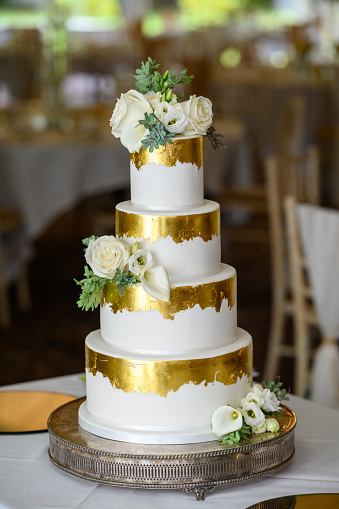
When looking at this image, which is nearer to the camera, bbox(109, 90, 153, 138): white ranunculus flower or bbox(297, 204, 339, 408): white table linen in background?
bbox(109, 90, 153, 138): white ranunculus flower

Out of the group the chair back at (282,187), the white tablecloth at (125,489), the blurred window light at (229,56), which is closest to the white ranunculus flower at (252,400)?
the white tablecloth at (125,489)

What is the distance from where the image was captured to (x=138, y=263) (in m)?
1.41

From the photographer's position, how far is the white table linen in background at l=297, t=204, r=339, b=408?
2787mm

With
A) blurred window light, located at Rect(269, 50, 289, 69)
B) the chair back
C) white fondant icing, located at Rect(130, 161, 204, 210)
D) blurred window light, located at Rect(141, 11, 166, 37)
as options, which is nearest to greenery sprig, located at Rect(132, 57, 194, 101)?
white fondant icing, located at Rect(130, 161, 204, 210)

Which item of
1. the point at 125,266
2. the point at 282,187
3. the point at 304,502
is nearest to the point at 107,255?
the point at 125,266

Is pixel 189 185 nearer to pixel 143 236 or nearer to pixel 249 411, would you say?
pixel 143 236

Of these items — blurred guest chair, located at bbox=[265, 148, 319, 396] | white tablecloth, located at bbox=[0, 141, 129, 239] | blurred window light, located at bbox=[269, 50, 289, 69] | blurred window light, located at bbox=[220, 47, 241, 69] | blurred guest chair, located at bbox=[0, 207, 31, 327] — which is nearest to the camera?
blurred guest chair, located at bbox=[265, 148, 319, 396]

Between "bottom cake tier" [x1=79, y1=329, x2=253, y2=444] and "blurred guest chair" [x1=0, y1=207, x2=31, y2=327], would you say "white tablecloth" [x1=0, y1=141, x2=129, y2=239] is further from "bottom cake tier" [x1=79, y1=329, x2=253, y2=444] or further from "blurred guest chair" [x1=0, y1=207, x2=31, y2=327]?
"bottom cake tier" [x1=79, y1=329, x2=253, y2=444]

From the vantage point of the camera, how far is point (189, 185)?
145cm

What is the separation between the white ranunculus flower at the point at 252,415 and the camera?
144cm

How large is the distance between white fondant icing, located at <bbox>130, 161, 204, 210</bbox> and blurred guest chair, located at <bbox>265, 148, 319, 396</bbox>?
1670mm

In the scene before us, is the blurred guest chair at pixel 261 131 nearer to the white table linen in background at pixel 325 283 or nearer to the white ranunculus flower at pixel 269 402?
the white table linen in background at pixel 325 283

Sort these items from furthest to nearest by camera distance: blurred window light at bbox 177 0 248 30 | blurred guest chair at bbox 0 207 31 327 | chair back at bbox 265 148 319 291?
blurred window light at bbox 177 0 248 30 < blurred guest chair at bbox 0 207 31 327 < chair back at bbox 265 148 319 291

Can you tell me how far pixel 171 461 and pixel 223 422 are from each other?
0.12 metres
